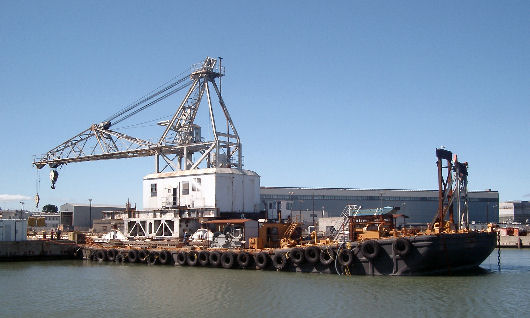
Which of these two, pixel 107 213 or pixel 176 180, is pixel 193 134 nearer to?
pixel 176 180

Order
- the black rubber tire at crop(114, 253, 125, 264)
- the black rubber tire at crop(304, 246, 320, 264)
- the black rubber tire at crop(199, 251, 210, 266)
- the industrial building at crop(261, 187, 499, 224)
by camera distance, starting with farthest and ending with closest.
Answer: the industrial building at crop(261, 187, 499, 224) < the black rubber tire at crop(114, 253, 125, 264) < the black rubber tire at crop(199, 251, 210, 266) < the black rubber tire at crop(304, 246, 320, 264)

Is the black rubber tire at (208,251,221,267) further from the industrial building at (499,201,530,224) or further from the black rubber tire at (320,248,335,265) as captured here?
the industrial building at (499,201,530,224)

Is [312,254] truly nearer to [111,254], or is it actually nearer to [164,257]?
[164,257]

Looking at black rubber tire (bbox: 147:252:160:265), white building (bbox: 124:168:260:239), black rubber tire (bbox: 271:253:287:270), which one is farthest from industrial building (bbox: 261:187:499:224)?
black rubber tire (bbox: 271:253:287:270)

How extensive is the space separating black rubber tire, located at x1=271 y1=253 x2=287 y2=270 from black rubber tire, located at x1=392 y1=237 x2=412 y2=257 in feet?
19.1

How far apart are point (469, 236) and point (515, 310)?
649 centimetres

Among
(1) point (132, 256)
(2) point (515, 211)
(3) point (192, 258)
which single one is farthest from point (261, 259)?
(2) point (515, 211)

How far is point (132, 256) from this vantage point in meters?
33.8

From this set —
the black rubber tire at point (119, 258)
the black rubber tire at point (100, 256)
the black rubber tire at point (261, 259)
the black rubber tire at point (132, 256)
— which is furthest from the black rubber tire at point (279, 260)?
the black rubber tire at point (100, 256)

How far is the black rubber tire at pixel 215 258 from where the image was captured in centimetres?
2983

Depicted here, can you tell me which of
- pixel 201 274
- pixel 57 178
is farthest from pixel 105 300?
pixel 57 178

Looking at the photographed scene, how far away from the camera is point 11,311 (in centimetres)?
1978

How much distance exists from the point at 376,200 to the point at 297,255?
67.6m

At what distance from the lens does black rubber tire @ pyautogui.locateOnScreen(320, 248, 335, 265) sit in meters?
26.1
